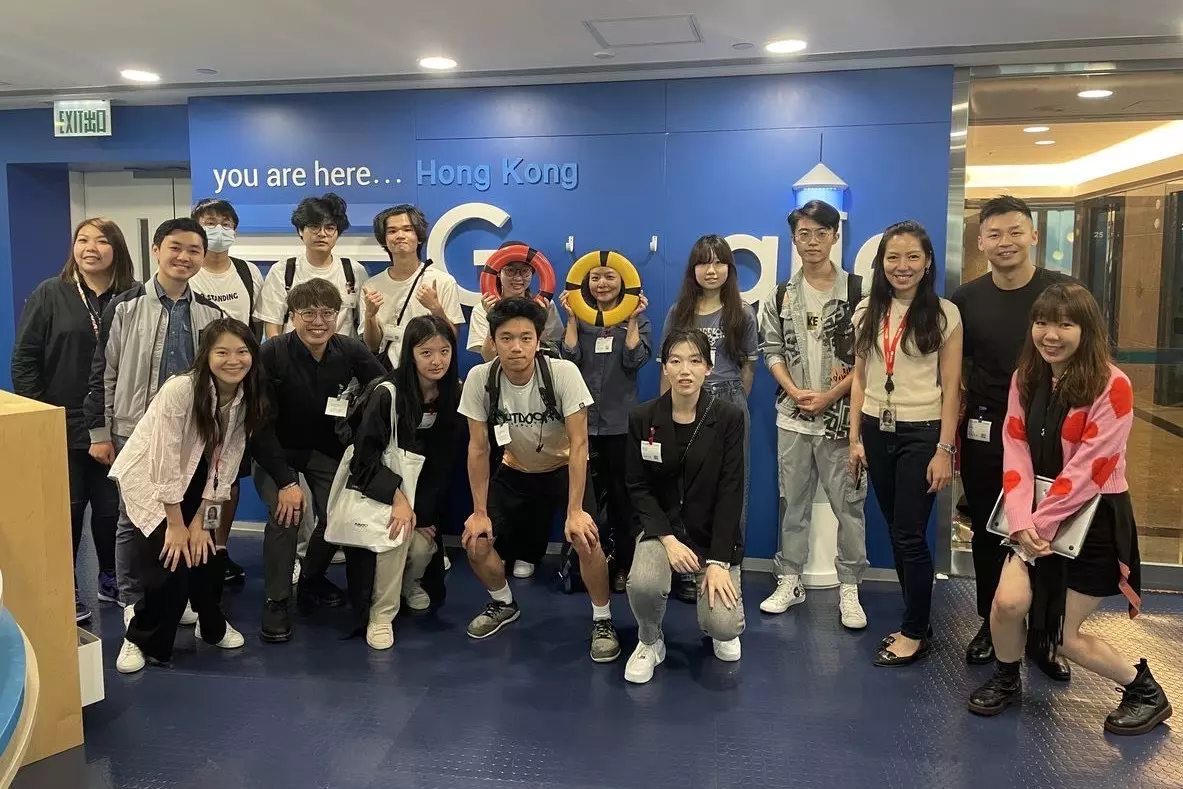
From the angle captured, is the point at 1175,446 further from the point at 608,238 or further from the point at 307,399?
the point at 307,399

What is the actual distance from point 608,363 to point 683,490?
91cm

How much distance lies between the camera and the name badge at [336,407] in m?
3.29

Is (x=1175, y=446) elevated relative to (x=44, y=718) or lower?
elevated

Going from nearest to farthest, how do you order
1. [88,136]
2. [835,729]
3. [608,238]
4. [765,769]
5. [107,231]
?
1. [765,769]
2. [835,729]
3. [107,231]
4. [608,238]
5. [88,136]

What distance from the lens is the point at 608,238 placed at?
418 centimetres

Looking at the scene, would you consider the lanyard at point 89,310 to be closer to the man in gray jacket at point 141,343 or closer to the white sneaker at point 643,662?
→ the man in gray jacket at point 141,343

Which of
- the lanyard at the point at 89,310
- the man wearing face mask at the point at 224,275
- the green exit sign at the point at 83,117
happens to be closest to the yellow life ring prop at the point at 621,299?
the man wearing face mask at the point at 224,275

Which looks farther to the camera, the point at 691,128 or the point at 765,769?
the point at 691,128

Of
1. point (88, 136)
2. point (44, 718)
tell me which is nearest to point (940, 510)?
point (44, 718)

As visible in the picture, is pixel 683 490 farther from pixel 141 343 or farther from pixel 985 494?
pixel 141 343

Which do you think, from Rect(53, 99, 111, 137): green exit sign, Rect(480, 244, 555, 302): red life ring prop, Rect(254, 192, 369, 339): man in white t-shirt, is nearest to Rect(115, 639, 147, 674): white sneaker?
Rect(254, 192, 369, 339): man in white t-shirt

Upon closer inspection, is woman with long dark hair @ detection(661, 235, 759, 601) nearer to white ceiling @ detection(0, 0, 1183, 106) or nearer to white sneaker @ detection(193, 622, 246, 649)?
white ceiling @ detection(0, 0, 1183, 106)

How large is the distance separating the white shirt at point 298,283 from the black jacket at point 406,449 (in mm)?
830

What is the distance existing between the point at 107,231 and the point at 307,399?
1.08 m
